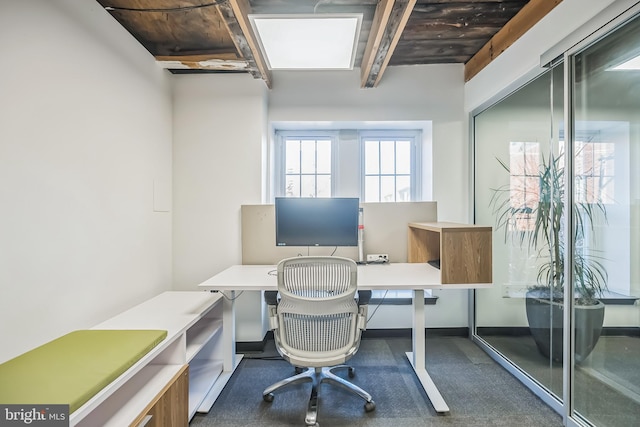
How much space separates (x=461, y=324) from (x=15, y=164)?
3478 mm

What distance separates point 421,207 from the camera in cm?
273

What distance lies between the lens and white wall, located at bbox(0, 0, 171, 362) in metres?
1.33

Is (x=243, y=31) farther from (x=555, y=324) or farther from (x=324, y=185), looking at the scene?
(x=555, y=324)

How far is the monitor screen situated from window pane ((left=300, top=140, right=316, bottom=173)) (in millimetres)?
857

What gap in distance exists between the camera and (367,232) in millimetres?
2709

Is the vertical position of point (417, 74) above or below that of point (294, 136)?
above

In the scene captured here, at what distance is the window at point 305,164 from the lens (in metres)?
3.17

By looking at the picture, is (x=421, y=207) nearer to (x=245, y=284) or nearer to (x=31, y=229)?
(x=245, y=284)

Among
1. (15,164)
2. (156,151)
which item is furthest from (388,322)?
(15,164)

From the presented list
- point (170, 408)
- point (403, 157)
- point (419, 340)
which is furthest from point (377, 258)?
point (170, 408)

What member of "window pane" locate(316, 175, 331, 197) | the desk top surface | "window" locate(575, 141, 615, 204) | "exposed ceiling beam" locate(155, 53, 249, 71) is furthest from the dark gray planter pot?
"exposed ceiling beam" locate(155, 53, 249, 71)

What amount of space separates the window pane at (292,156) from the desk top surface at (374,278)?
45.2 inches

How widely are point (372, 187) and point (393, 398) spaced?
193 centimetres

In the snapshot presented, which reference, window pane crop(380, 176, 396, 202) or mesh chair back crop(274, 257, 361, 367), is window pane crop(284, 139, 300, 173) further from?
mesh chair back crop(274, 257, 361, 367)
